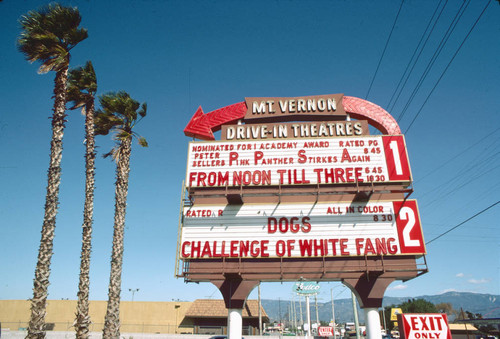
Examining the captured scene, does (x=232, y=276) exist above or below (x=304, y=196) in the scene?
below

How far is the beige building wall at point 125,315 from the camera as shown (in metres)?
36.8

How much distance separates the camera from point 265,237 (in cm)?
1455

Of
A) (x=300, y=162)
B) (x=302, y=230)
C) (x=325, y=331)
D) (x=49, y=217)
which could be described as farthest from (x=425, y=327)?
(x=325, y=331)

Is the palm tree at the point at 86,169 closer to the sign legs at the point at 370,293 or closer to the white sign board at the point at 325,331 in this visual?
the sign legs at the point at 370,293

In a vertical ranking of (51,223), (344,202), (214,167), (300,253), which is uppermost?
(214,167)

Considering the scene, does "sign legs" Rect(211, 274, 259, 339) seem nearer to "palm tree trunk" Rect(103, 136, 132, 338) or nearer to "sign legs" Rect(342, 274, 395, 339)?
"sign legs" Rect(342, 274, 395, 339)

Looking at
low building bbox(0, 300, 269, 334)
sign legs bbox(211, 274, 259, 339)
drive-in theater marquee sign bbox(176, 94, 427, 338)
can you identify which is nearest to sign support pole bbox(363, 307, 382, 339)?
drive-in theater marquee sign bbox(176, 94, 427, 338)

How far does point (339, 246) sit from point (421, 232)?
371cm

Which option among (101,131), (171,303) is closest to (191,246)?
(101,131)

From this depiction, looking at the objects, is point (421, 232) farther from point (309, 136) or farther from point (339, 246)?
point (309, 136)

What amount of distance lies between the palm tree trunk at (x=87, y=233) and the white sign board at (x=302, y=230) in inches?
211

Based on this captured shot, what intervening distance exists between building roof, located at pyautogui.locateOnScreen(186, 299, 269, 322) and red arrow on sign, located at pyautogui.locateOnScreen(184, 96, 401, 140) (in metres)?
24.3

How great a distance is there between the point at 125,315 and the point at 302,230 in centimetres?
3228

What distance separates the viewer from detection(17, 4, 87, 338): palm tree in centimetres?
1416
